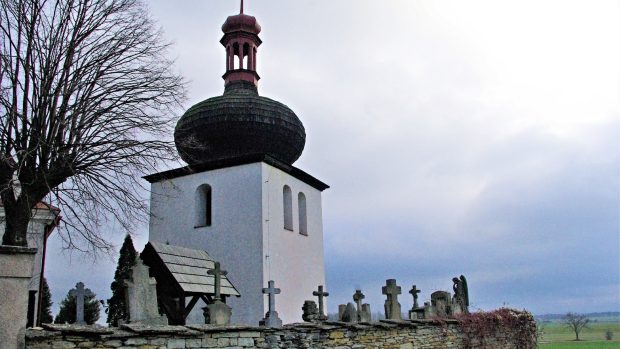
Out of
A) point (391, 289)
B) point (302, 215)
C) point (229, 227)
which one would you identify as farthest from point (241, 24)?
point (391, 289)

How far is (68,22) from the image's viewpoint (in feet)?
32.0

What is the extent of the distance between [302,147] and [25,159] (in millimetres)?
12966

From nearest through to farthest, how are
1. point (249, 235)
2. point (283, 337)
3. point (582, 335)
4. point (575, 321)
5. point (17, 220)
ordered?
point (17, 220), point (283, 337), point (249, 235), point (575, 321), point (582, 335)

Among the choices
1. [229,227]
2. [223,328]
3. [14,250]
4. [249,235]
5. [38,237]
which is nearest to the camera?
[14,250]

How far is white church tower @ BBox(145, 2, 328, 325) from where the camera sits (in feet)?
58.1

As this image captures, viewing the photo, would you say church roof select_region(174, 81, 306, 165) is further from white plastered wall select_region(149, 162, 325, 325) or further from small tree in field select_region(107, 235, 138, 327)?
small tree in field select_region(107, 235, 138, 327)

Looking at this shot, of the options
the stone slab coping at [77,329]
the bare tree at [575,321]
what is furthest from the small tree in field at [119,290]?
Answer: the bare tree at [575,321]

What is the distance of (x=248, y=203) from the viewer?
1834cm

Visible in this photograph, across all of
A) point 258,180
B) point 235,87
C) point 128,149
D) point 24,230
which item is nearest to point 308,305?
point 128,149

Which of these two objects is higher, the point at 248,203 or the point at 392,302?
the point at 248,203

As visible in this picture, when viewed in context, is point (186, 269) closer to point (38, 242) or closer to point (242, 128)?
point (38, 242)

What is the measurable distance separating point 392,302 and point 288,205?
7.88m

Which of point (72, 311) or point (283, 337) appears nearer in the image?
point (283, 337)

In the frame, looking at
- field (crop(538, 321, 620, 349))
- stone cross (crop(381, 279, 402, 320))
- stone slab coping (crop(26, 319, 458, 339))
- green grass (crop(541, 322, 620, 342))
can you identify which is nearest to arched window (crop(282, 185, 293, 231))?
stone cross (crop(381, 279, 402, 320))
